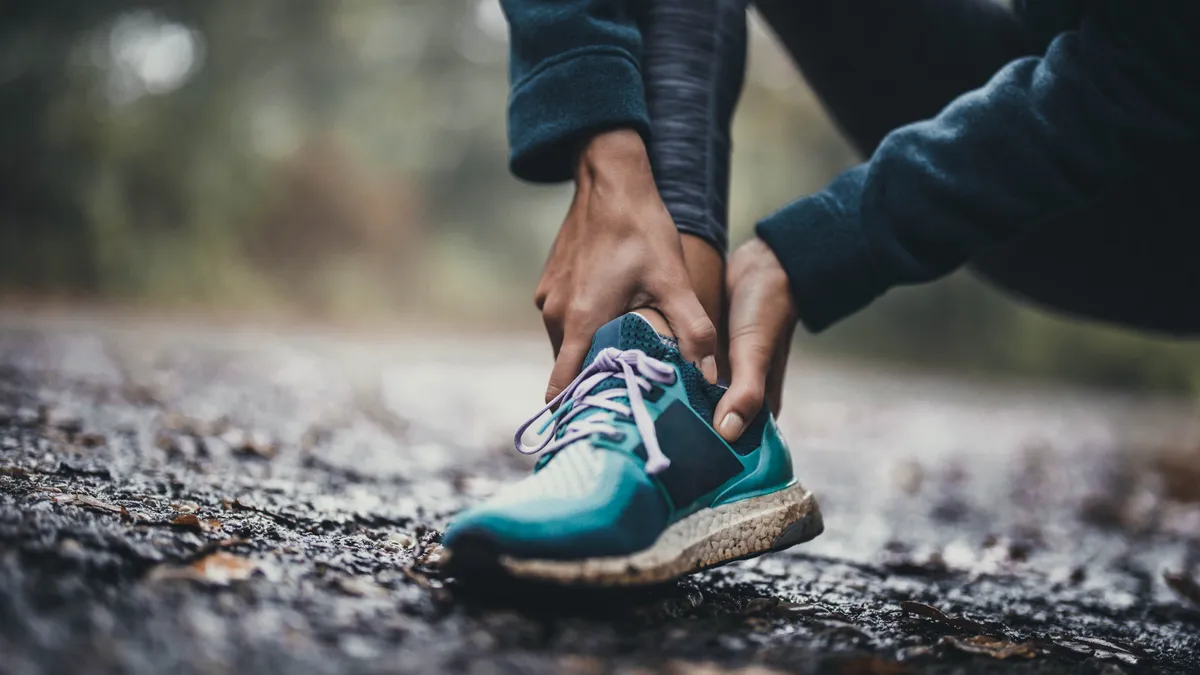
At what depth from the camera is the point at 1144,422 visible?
7.57m

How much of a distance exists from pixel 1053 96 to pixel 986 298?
1394cm

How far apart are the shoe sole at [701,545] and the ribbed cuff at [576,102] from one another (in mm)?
584

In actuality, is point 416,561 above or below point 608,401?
below

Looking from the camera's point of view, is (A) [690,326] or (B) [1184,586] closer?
(A) [690,326]

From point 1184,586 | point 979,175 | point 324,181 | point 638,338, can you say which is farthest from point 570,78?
point 324,181

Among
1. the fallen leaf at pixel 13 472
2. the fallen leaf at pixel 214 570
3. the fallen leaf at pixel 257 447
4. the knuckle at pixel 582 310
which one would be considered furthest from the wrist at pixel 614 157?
the fallen leaf at pixel 257 447

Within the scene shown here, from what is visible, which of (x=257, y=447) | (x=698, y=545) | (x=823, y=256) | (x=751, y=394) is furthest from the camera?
(x=257, y=447)

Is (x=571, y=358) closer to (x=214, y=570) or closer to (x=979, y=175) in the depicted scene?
(x=214, y=570)

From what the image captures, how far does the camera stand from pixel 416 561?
3.77 feet

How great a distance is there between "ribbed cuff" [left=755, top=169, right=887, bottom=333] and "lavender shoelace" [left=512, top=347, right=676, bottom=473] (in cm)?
32

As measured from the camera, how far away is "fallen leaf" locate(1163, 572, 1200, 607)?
1847mm

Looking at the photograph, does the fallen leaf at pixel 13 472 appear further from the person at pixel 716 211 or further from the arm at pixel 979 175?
the arm at pixel 979 175

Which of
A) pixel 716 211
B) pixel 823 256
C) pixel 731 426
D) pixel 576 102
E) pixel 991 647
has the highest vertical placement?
pixel 576 102

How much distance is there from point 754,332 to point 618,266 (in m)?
0.24
